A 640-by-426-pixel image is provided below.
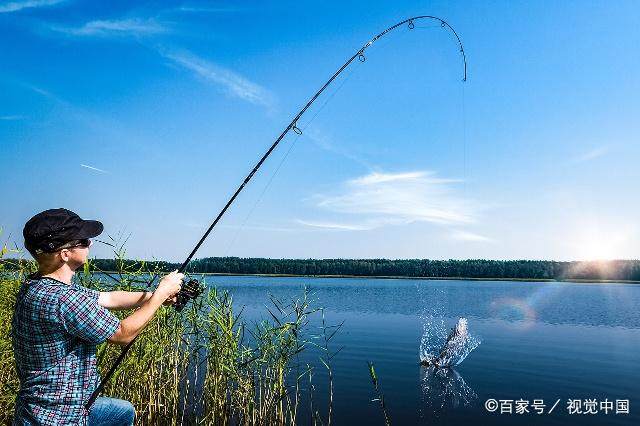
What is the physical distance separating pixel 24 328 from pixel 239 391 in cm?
479

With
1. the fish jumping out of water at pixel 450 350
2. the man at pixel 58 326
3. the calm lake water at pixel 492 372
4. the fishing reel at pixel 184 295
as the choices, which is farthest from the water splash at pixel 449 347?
the man at pixel 58 326

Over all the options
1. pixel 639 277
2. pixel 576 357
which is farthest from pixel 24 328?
pixel 639 277

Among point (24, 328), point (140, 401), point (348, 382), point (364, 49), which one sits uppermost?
point (364, 49)

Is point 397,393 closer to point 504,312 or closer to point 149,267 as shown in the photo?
point 149,267

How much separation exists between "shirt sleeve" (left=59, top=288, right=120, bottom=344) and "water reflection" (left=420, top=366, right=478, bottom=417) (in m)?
11.8

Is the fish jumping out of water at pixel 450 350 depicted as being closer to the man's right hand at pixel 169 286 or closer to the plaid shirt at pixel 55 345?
the man's right hand at pixel 169 286

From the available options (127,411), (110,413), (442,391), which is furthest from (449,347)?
(110,413)

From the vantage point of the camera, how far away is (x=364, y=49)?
7895mm

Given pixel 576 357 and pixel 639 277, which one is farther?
pixel 639 277

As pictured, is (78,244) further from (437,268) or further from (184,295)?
(437,268)

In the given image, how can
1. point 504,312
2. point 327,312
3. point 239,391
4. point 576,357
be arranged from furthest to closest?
point 504,312 → point 327,312 → point 576,357 → point 239,391

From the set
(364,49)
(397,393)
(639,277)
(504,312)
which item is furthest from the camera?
(639,277)

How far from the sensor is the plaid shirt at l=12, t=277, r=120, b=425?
2592mm

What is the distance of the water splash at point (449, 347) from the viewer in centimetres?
1856
